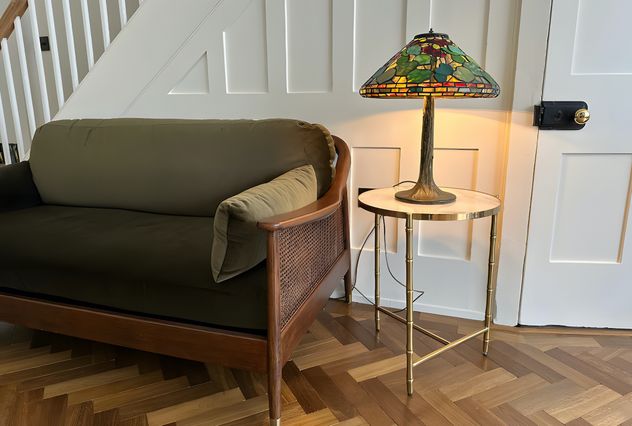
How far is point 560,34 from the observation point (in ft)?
5.13

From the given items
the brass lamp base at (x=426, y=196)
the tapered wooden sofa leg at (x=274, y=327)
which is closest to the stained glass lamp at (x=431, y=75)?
the brass lamp base at (x=426, y=196)

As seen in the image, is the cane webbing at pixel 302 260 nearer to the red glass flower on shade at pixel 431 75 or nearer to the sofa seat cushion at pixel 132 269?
the sofa seat cushion at pixel 132 269

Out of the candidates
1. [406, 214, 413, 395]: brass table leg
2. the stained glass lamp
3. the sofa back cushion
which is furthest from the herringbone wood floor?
the stained glass lamp

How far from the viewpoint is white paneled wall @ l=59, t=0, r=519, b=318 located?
1692 millimetres

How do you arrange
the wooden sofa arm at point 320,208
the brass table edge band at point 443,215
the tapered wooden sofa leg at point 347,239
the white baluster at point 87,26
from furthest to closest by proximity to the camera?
the white baluster at point 87,26, the tapered wooden sofa leg at point 347,239, the brass table edge band at point 443,215, the wooden sofa arm at point 320,208

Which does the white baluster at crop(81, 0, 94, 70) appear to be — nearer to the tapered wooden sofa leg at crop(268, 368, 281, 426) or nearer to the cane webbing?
Result: the cane webbing

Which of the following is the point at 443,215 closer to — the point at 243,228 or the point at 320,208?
the point at 320,208

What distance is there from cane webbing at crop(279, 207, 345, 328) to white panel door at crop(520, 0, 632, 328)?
0.83 metres

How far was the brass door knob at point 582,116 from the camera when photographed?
1573 millimetres

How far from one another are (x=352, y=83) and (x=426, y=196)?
0.66m

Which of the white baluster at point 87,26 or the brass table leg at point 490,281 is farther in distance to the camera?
the white baluster at point 87,26

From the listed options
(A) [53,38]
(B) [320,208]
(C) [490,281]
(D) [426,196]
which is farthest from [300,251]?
(A) [53,38]

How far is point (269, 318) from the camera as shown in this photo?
111 centimetres

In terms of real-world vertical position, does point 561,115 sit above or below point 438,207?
above
